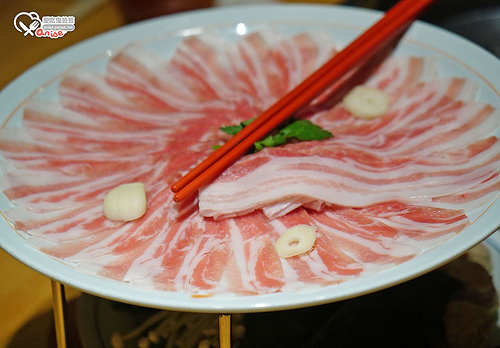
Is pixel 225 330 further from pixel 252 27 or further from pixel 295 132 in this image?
pixel 252 27

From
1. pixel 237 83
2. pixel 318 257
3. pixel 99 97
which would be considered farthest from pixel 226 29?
pixel 318 257

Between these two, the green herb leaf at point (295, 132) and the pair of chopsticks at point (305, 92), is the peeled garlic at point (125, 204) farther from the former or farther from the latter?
the green herb leaf at point (295, 132)

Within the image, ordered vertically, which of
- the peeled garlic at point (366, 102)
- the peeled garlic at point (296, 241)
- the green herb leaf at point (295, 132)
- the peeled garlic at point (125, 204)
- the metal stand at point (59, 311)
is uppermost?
the peeled garlic at point (366, 102)

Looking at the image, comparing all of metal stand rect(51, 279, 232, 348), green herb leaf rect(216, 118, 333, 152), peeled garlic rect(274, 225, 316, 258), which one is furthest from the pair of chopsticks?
metal stand rect(51, 279, 232, 348)

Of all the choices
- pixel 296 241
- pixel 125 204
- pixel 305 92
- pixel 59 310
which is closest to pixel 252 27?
pixel 305 92

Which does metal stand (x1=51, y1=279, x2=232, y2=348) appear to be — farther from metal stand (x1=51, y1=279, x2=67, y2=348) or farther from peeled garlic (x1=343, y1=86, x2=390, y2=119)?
peeled garlic (x1=343, y1=86, x2=390, y2=119)

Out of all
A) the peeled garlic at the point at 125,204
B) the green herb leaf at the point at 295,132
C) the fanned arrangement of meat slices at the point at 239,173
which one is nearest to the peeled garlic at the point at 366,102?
the fanned arrangement of meat slices at the point at 239,173

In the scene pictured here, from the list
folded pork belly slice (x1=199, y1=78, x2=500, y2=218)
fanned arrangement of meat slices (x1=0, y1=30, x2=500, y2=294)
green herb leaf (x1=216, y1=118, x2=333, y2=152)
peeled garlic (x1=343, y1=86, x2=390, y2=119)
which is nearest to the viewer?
fanned arrangement of meat slices (x1=0, y1=30, x2=500, y2=294)
